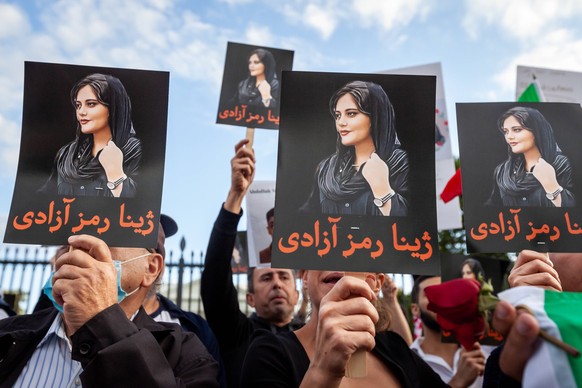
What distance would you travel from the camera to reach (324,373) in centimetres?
172

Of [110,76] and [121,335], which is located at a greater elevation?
[110,76]

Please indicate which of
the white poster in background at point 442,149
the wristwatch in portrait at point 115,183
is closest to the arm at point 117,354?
the wristwatch in portrait at point 115,183

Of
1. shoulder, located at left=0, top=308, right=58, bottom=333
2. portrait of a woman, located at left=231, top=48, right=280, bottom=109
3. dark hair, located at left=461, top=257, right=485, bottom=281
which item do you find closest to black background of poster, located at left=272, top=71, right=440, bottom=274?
shoulder, located at left=0, top=308, right=58, bottom=333

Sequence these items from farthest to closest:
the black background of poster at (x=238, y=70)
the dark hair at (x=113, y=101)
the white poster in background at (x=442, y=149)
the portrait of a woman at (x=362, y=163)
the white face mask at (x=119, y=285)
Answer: the white poster in background at (x=442, y=149) < the black background of poster at (x=238, y=70) < the white face mask at (x=119, y=285) < the dark hair at (x=113, y=101) < the portrait of a woman at (x=362, y=163)

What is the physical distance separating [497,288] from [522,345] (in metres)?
3.49

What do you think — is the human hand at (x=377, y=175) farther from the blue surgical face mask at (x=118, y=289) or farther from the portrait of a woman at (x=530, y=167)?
→ the blue surgical face mask at (x=118, y=289)

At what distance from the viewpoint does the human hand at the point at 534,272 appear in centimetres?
197

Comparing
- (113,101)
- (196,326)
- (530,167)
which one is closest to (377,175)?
(530,167)

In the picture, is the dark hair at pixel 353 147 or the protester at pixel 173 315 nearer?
the dark hair at pixel 353 147

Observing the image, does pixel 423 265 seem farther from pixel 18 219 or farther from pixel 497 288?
pixel 497 288

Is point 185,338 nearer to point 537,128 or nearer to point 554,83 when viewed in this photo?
point 537,128

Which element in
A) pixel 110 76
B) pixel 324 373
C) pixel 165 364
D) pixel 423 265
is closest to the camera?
pixel 324 373

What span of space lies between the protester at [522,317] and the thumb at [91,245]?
1454 millimetres

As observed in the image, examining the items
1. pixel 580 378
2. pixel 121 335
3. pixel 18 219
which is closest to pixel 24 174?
pixel 18 219
